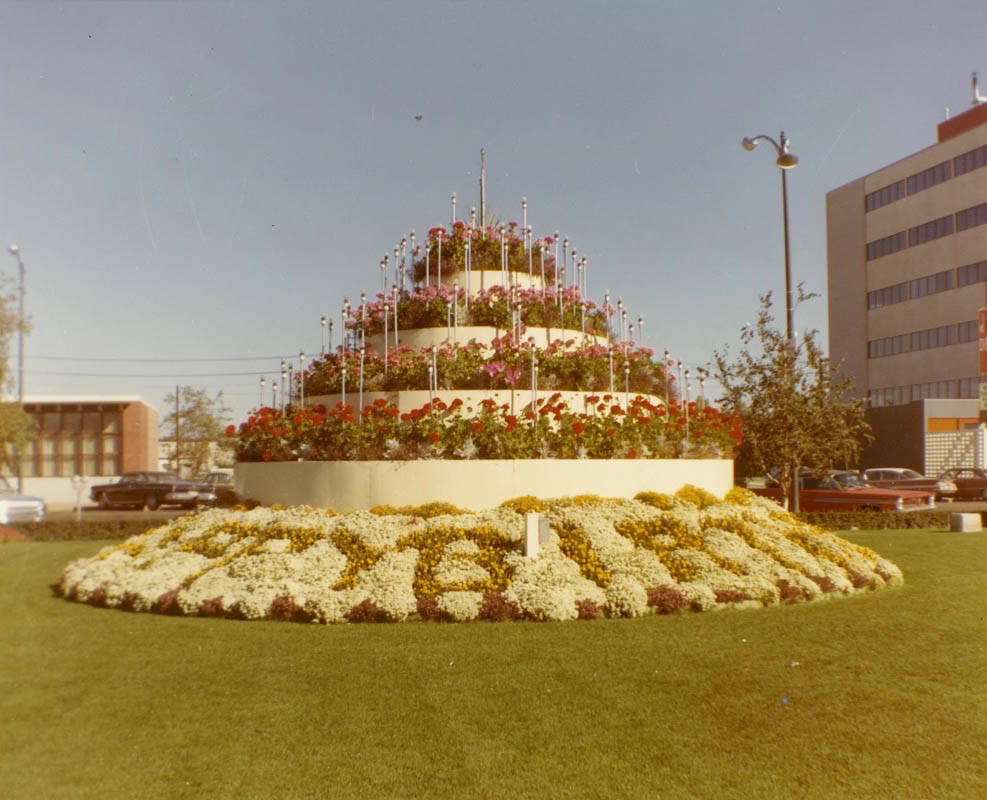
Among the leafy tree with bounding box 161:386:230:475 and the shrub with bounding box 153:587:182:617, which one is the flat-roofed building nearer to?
the leafy tree with bounding box 161:386:230:475

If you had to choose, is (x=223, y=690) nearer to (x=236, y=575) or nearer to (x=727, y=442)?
(x=236, y=575)

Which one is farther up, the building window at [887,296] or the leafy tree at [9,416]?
the building window at [887,296]

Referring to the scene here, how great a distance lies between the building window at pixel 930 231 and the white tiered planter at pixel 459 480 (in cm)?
5125

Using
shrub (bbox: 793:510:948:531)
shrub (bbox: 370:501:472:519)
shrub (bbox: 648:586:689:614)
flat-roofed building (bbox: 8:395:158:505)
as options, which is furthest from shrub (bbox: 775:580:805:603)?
flat-roofed building (bbox: 8:395:158:505)

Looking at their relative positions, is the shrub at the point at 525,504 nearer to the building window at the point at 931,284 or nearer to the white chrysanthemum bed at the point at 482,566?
the white chrysanthemum bed at the point at 482,566

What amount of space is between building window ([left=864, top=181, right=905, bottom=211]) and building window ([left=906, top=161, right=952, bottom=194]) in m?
0.91

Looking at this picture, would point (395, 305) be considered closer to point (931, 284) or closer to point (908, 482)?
point (908, 482)

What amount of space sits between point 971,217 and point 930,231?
3355 millimetres

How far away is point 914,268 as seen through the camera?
58156mm

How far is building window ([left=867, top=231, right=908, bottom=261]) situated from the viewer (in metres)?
59.2

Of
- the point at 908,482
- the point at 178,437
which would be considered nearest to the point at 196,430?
the point at 178,437

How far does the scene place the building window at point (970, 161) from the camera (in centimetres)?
5238

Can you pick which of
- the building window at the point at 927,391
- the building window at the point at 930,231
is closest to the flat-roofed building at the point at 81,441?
the building window at the point at 927,391

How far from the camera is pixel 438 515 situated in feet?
39.5
